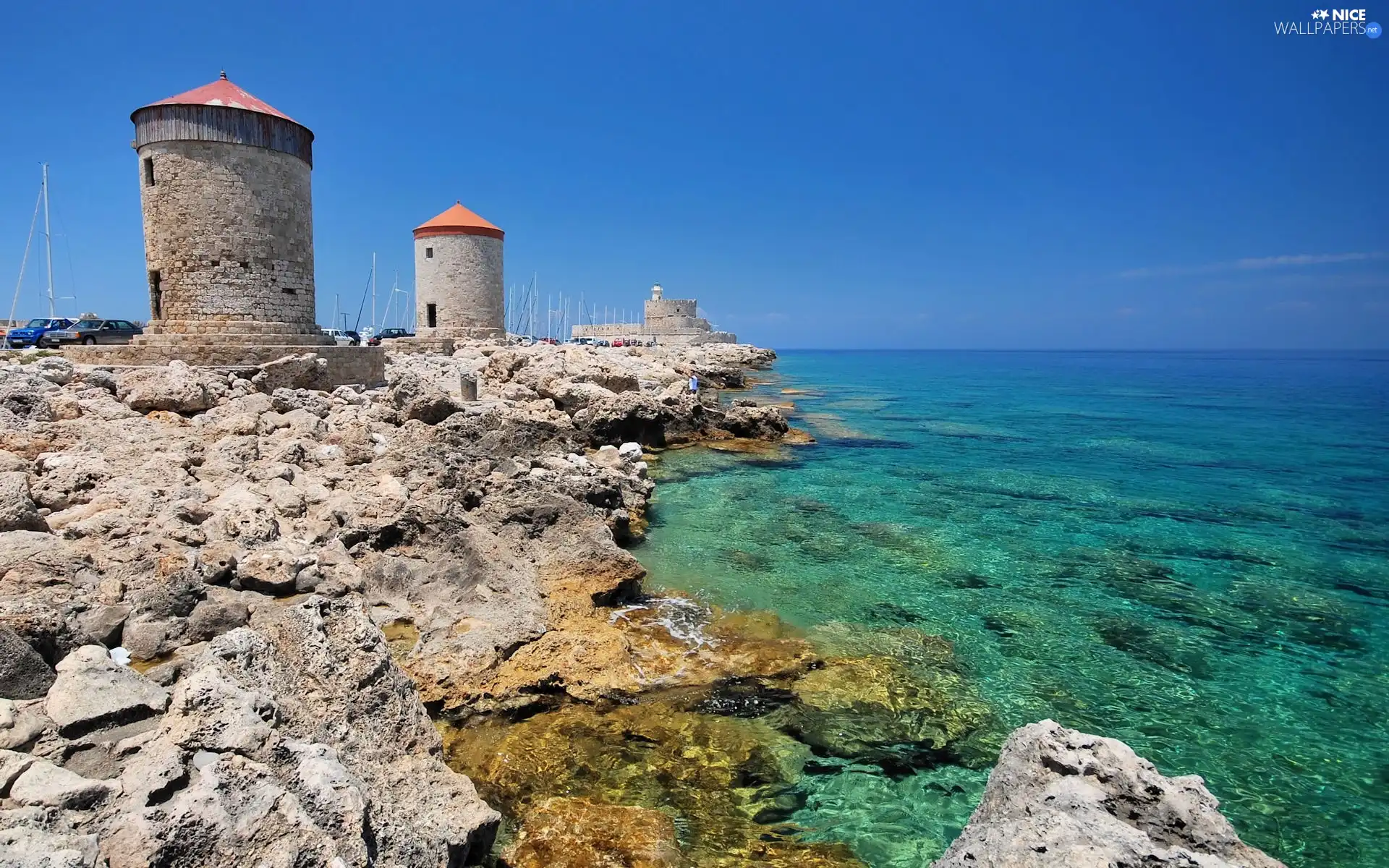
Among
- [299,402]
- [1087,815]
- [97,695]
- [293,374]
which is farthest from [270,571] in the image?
[293,374]

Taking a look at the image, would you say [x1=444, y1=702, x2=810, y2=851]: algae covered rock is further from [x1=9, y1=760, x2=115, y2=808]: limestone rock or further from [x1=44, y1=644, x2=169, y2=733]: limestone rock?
[x1=9, y1=760, x2=115, y2=808]: limestone rock

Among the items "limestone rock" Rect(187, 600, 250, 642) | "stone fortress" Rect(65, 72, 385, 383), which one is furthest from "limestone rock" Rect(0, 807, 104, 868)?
"stone fortress" Rect(65, 72, 385, 383)

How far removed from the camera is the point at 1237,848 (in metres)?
2.59

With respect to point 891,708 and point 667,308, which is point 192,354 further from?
point 667,308

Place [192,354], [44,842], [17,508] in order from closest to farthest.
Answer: [44,842]
[17,508]
[192,354]

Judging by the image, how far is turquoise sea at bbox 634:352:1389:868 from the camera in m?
4.42

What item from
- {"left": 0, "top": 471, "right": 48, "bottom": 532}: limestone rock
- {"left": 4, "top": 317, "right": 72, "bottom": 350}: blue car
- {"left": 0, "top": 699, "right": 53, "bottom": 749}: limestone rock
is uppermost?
{"left": 4, "top": 317, "right": 72, "bottom": 350}: blue car

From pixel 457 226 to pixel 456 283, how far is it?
2005 millimetres

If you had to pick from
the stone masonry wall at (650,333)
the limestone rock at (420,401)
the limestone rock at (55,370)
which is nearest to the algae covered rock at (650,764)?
the limestone rock at (420,401)

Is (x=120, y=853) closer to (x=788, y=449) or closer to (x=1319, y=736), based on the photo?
(x=1319, y=736)

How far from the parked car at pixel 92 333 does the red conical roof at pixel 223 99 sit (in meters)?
8.92

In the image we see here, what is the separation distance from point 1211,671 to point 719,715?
13.6 feet

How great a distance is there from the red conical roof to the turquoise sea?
377 inches

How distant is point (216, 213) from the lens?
13.2 metres
